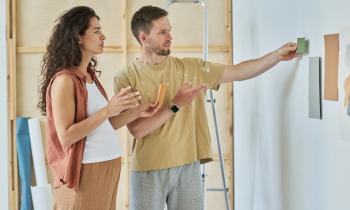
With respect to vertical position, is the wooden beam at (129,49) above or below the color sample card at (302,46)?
above

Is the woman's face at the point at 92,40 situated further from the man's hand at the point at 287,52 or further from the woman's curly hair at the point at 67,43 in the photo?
the man's hand at the point at 287,52

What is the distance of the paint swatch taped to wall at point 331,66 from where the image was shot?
6.12 ft

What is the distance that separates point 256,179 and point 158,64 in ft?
3.69

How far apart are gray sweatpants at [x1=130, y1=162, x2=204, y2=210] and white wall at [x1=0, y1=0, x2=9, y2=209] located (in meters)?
1.79

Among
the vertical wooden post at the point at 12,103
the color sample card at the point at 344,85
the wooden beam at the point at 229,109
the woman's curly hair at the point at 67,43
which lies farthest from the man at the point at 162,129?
the vertical wooden post at the point at 12,103

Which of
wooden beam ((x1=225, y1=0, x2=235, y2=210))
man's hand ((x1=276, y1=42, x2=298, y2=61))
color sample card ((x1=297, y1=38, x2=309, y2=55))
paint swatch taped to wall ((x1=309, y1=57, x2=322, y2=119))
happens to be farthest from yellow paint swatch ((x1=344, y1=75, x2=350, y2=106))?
wooden beam ((x1=225, y1=0, x2=235, y2=210))

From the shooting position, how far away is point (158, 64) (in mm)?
2668

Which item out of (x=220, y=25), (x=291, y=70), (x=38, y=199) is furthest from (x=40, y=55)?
(x=291, y=70)

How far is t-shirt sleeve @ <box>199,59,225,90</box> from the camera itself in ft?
9.08

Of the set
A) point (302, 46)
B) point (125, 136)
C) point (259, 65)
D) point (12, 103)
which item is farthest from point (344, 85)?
point (12, 103)

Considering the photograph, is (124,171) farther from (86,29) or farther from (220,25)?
(86,29)

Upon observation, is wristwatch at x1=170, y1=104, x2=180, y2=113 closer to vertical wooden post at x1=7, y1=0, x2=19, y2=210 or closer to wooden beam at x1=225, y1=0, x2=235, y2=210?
wooden beam at x1=225, y1=0, x2=235, y2=210

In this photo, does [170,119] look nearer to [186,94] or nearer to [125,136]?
[186,94]

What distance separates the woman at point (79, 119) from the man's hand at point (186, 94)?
1.02 ft
